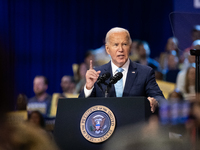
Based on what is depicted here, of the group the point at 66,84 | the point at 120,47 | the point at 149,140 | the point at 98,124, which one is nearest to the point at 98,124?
the point at 98,124

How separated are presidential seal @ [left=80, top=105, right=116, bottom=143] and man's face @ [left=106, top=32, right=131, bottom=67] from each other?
629mm

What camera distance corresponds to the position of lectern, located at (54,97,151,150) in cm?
198

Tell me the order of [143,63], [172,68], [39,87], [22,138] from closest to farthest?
[22,138]
[143,63]
[172,68]
[39,87]

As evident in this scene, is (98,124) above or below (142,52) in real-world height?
below

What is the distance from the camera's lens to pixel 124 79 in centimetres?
248

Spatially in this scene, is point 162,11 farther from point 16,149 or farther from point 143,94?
point 16,149

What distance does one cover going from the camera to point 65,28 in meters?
9.33

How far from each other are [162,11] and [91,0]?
1971 millimetres

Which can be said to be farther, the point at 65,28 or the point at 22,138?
the point at 65,28

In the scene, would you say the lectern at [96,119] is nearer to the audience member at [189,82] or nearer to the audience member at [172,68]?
the audience member at [189,82]

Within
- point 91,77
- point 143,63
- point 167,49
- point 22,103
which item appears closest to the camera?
point 91,77

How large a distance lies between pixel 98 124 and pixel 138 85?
598 millimetres

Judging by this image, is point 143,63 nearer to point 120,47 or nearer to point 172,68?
point 172,68

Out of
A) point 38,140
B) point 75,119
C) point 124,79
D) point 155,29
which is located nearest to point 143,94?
point 124,79
